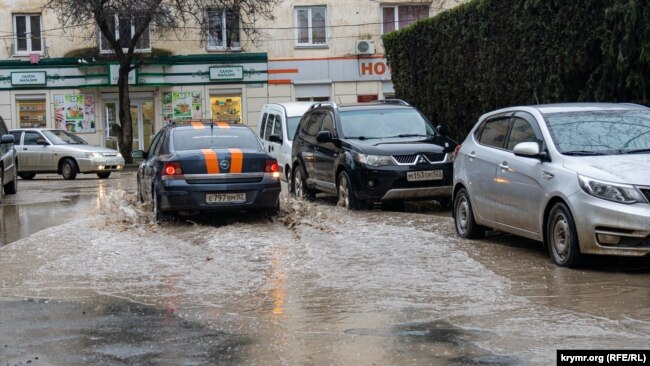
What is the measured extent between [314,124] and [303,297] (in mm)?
9931

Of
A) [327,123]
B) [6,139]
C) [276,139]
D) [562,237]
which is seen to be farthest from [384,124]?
[6,139]

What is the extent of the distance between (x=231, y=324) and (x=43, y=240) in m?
5.90

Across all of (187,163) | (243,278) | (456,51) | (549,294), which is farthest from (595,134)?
(456,51)

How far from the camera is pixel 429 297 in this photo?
8.13m

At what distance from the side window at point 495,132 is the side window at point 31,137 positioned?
20636 millimetres

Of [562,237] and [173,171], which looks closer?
[562,237]

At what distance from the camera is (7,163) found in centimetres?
2014

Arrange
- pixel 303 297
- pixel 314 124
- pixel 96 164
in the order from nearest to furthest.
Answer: pixel 303 297 → pixel 314 124 → pixel 96 164

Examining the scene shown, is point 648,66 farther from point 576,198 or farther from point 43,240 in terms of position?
point 43,240

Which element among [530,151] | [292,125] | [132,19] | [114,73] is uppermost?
[132,19]

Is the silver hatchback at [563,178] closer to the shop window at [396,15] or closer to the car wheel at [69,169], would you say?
the car wheel at [69,169]

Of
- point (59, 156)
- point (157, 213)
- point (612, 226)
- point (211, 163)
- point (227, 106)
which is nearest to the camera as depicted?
point (612, 226)

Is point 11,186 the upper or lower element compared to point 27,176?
upper

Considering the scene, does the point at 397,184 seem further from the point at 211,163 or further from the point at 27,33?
the point at 27,33
